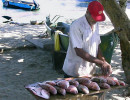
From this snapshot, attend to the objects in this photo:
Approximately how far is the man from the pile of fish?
0.18 m

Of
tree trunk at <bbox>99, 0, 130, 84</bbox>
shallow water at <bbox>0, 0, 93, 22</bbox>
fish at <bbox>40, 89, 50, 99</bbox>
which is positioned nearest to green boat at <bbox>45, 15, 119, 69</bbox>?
tree trunk at <bbox>99, 0, 130, 84</bbox>

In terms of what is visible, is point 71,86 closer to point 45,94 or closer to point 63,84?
point 63,84

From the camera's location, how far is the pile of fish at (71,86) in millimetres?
3123

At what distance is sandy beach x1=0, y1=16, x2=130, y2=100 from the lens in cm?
598

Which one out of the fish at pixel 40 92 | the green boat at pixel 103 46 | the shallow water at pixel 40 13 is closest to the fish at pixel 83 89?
the fish at pixel 40 92

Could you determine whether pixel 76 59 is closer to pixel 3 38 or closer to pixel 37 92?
pixel 37 92

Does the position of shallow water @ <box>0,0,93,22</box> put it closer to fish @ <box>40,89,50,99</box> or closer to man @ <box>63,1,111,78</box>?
man @ <box>63,1,111,78</box>

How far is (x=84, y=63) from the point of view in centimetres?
Result: 378

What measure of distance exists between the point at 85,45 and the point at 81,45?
0.12 meters

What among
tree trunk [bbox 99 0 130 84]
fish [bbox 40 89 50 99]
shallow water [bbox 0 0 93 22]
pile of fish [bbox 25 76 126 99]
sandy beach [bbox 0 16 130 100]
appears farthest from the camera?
shallow water [bbox 0 0 93 22]

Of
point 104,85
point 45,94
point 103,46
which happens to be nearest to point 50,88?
point 45,94

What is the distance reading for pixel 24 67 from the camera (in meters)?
7.88

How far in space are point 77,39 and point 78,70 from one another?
540 millimetres

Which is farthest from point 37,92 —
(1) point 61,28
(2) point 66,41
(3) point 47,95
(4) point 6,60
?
(1) point 61,28
